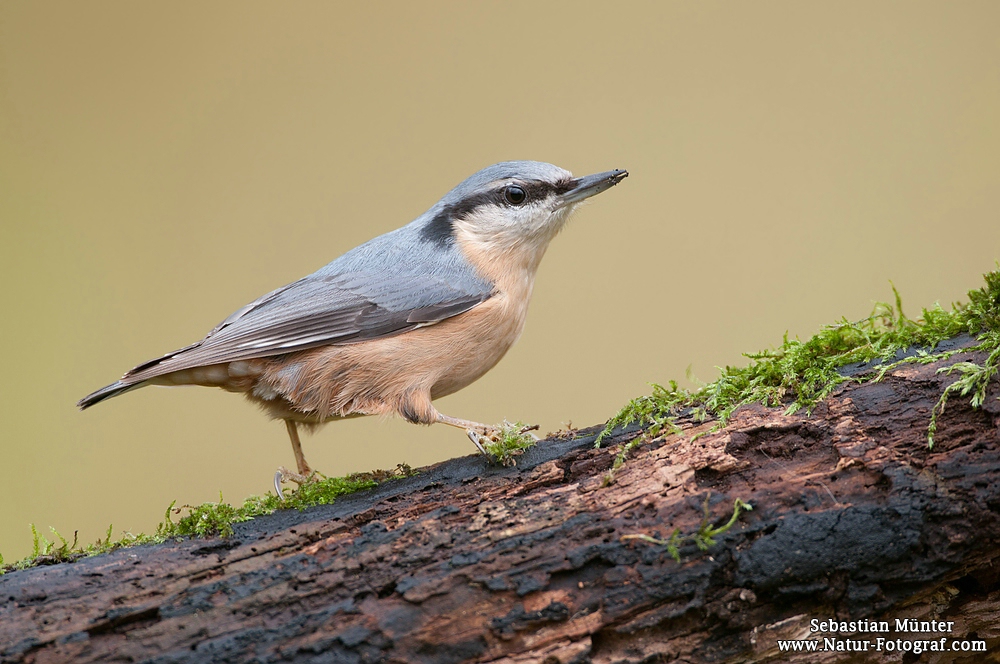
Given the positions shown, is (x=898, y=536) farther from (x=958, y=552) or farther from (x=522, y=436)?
(x=522, y=436)

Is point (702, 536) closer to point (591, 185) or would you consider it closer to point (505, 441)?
point (505, 441)

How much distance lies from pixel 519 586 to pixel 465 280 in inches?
65.3

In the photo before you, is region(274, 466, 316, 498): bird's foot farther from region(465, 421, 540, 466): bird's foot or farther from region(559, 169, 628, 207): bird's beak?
region(559, 169, 628, 207): bird's beak

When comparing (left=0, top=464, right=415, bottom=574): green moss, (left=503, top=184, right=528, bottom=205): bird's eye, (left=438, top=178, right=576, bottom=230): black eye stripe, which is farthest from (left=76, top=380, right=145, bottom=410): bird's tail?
(left=503, top=184, right=528, bottom=205): bird's eye

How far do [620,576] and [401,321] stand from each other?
1595mm

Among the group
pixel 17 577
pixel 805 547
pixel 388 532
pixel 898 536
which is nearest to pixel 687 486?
pixel 805 547

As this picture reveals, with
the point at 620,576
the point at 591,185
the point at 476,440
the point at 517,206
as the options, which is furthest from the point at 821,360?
the point at 517,206

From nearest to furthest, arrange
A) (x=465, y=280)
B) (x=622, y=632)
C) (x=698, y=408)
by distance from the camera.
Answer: (x=622, y=632) → (x=698, y=408) → (x=465, y=280)

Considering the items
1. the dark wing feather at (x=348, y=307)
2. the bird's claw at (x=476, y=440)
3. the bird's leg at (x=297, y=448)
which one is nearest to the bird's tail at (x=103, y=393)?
the dark wing feather at (x=348, y=307)

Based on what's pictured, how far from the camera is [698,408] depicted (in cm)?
264

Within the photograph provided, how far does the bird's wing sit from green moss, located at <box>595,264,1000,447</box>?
40.4 inches

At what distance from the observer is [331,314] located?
3.29 metres

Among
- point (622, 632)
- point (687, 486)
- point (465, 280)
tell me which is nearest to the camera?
point (622, 632)

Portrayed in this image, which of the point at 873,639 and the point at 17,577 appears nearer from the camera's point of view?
the point at 873,639
